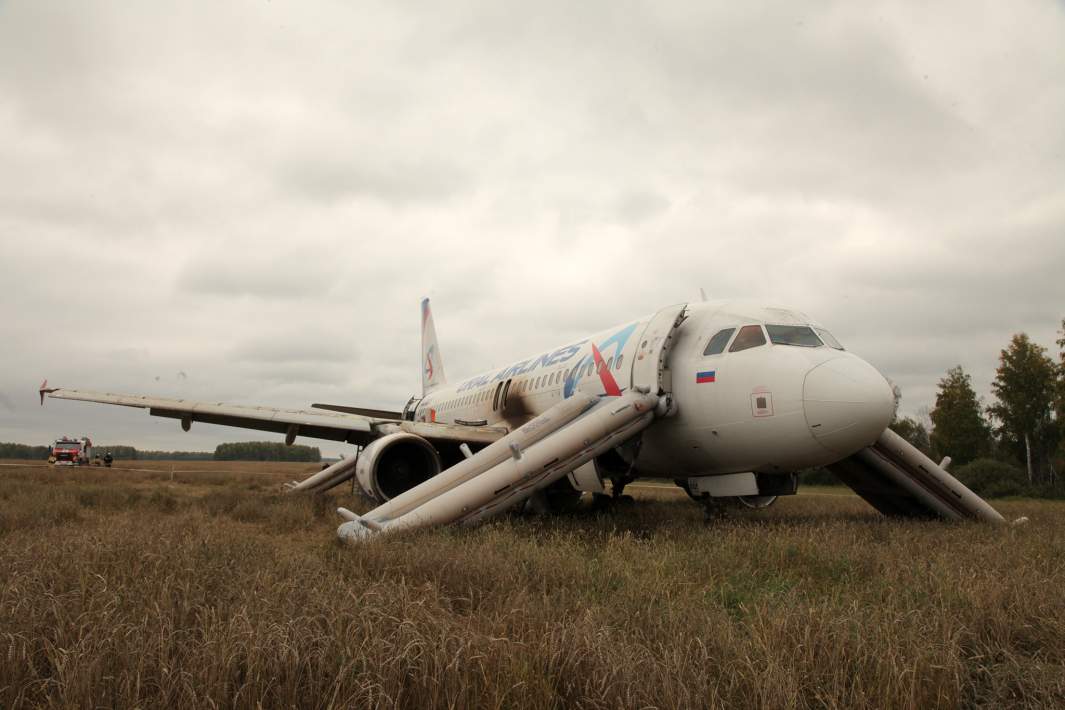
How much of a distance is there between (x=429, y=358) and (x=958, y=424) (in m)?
42.3

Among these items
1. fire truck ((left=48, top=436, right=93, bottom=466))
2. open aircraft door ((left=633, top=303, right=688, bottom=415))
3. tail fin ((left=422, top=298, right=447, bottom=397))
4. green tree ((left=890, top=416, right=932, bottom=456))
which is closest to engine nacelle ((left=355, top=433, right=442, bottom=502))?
open aircraft door ((left=633, top=303, right=688, bottom=415))

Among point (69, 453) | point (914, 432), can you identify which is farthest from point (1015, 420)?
point (69, 453)

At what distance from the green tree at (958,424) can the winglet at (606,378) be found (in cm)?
4639

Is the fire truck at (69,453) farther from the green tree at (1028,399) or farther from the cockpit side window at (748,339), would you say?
the green tree at (1028,399)

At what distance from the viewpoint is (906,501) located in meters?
11.5

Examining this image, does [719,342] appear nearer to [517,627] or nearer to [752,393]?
[752,393]

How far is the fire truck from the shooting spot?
142 ft

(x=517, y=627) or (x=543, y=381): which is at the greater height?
(x=543, y=381)

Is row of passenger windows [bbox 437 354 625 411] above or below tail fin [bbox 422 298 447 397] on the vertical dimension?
below

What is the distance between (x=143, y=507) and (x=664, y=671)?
1280 centimetres

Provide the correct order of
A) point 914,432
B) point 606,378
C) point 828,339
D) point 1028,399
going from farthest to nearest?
point 914,432 → point 1028,399 → point 606,378 → point 828,339

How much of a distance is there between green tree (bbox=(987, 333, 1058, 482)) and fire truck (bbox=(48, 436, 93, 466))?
61234 millimetres

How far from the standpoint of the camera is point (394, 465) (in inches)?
476

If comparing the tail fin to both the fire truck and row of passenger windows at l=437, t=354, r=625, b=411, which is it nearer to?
row of passenger windows at l=437, t=354, r=625, b=411
